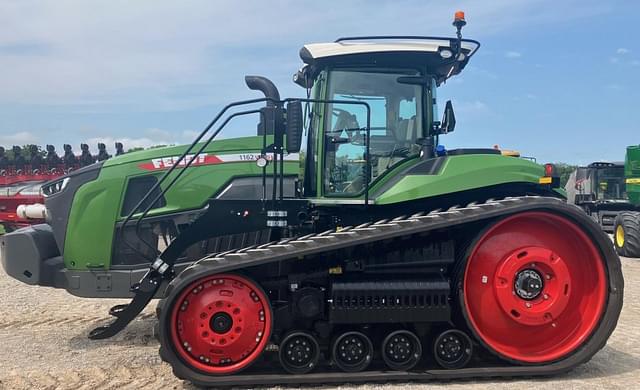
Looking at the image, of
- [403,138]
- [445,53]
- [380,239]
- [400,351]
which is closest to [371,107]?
[403,138]

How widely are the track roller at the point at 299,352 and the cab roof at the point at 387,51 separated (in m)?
2.57

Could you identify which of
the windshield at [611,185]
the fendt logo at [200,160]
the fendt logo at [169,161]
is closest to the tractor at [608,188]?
the windshield at [611,185]

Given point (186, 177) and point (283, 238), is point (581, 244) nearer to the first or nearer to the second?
point (283, 238)

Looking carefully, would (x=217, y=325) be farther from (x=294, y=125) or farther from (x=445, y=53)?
(x=445, y=53)

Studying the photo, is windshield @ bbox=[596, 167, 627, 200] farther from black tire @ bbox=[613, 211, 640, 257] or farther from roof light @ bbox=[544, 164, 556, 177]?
roof light @ bbox=[544, 164, 556, 177]

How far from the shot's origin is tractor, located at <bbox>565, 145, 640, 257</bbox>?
693 inches

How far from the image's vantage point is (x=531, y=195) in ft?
17.2

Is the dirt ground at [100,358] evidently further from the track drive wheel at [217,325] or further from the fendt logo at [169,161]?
the fendt logo at [169,161]

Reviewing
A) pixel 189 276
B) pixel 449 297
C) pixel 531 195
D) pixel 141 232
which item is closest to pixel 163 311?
pixel 189 276

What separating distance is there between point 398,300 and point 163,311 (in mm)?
1978

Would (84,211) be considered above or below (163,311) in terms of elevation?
above

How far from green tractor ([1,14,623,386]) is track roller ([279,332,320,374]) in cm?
1

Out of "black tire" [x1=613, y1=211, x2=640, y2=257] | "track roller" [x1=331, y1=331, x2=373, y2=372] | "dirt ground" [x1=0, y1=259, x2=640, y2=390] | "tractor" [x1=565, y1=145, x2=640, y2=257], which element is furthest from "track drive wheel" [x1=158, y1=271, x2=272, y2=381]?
"tractor" [x1=565, y1=145, x2=640, y2=257]

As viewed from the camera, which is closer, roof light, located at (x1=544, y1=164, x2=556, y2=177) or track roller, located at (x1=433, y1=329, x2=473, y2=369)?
track roller, located at (x1=433, y1=329, x2=473, y2=369)
